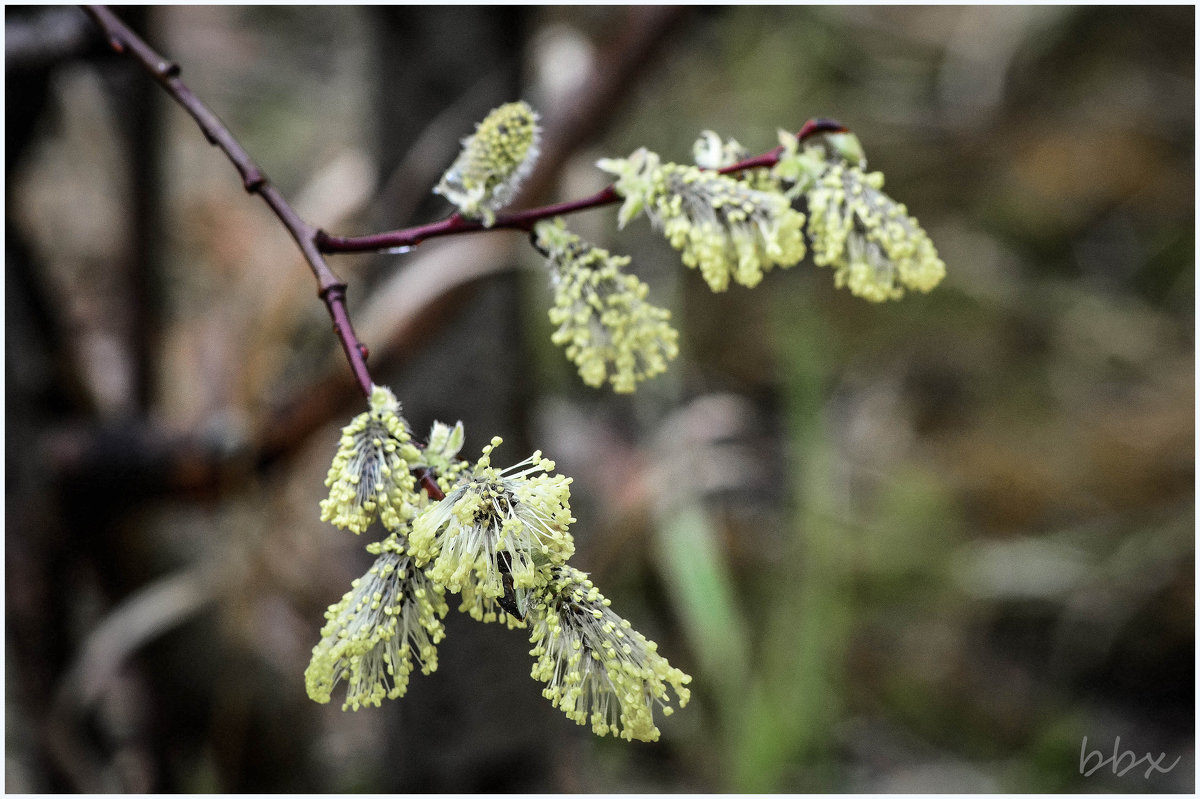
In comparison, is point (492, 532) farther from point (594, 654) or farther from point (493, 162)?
point (493, 162)

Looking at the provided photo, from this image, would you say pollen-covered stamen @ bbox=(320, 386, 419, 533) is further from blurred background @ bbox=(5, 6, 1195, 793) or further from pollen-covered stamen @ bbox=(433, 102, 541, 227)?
blurred background @ bbox=(5, 6, 1195, 793)

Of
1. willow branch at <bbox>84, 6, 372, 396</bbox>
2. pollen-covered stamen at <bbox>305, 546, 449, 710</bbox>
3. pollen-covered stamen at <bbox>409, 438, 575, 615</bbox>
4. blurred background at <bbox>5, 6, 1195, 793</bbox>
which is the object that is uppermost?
blurred background at <bbox>5, 6, 1195, 793</bbox>

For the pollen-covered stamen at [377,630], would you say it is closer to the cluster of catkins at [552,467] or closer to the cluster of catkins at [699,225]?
the cluster of catkins at [552,467]

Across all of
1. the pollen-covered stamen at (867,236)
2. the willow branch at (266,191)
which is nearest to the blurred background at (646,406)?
the willow branch at (266,191)

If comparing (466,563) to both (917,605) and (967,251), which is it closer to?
(917,605)

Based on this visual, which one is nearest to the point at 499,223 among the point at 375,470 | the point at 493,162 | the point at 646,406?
the point at 493,162

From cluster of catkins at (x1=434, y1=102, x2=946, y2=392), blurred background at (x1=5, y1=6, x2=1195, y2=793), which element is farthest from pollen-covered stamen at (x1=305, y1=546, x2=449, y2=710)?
blurred background at (x1=5, y1=6, x2=1195, y2=793)
